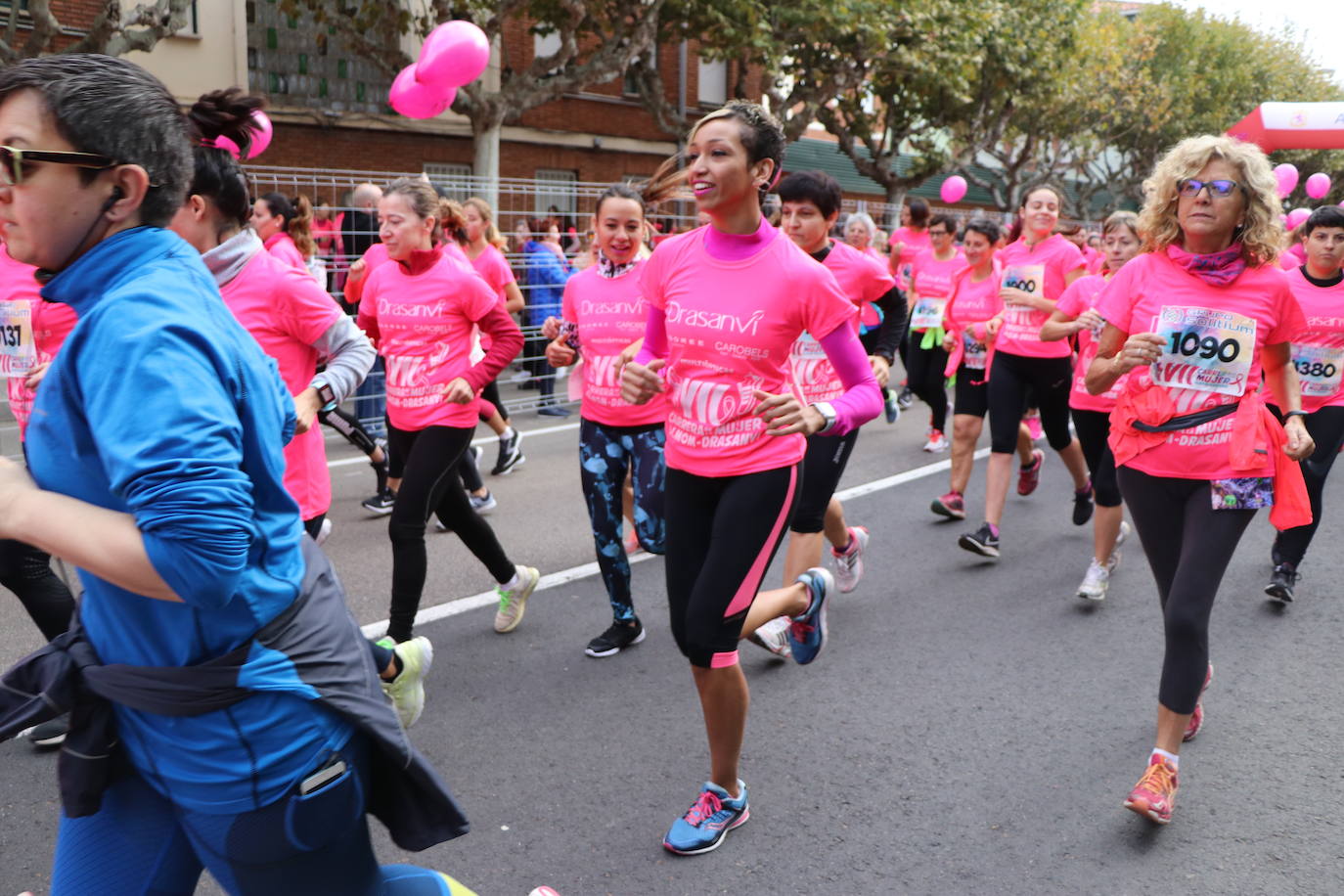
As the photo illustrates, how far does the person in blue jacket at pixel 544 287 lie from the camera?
11977 mm

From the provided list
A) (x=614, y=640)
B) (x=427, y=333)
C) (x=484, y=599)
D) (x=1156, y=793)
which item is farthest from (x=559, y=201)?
(x=1156, y=793)

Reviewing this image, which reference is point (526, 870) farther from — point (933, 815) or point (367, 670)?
point (367, 670)

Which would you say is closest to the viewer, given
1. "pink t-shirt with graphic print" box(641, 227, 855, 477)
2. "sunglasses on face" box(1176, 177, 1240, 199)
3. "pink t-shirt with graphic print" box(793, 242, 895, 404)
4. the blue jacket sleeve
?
the blue jacket sleeve

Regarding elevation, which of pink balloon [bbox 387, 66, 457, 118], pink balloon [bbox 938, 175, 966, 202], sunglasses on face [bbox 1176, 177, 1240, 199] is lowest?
sunglasses on face [bbox 1176, 177, 1240, 199]

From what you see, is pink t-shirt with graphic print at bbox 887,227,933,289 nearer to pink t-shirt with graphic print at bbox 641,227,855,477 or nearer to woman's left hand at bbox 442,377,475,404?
woman's left hand at bbox 442,377,475,404

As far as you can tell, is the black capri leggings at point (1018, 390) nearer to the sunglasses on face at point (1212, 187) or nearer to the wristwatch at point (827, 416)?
the sunglasses on face at point (1212, 187)

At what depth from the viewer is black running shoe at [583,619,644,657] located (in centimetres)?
490

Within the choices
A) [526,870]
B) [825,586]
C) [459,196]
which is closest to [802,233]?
[825,586]

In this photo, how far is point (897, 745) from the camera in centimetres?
405

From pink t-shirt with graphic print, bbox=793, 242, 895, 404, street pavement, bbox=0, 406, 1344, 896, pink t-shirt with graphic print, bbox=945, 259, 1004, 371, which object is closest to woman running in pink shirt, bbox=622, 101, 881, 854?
street pavement, bbox=0, 406, 1344, 896

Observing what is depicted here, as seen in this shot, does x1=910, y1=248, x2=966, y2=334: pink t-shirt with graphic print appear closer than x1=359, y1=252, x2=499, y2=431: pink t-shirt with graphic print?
No

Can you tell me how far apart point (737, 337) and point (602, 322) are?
1806 mm

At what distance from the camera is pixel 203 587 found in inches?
58.4

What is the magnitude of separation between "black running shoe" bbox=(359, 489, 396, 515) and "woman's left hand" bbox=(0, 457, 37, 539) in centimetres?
593
